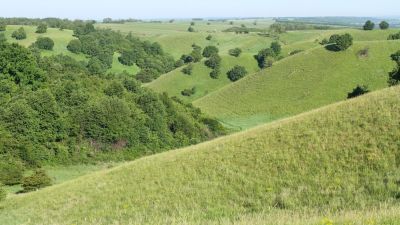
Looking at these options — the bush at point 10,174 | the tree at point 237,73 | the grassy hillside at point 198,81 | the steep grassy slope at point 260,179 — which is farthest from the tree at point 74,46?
the steep grassy slope at point 260,179

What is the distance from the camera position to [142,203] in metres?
21.8

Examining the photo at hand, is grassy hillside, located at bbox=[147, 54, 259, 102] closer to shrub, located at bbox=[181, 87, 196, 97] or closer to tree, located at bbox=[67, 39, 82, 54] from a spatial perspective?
shrub, located at bbox=[181, 87, 196, 97]

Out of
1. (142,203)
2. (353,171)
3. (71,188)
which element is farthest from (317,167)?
(71,188)

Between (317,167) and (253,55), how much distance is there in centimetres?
13124

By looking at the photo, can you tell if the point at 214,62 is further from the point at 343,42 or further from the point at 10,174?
the point at 10,174

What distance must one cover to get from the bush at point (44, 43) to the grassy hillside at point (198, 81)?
4918cm

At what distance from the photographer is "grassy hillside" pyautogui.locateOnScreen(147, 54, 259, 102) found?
128 meters

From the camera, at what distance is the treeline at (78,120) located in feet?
201

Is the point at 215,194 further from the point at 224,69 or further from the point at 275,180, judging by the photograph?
the point at 224,69

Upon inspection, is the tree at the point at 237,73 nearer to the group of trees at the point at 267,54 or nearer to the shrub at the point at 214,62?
the shrub at the point at 214,62

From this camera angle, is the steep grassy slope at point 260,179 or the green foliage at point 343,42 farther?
the green foliage at point 343,42

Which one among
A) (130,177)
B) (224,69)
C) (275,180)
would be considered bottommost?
(224,69)

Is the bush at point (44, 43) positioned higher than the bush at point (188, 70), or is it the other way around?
the bush at point (44, 43)

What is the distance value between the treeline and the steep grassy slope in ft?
108
